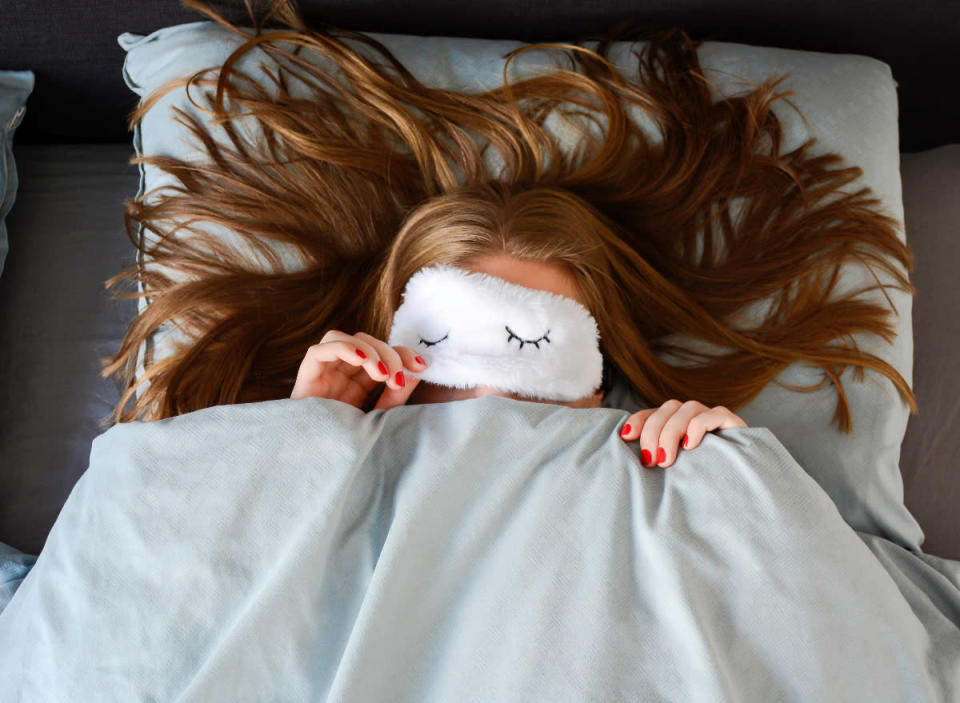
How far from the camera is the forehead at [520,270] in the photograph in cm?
110

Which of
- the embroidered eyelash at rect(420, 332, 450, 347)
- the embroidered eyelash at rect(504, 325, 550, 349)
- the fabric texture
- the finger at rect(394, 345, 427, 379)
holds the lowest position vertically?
the fabric texture

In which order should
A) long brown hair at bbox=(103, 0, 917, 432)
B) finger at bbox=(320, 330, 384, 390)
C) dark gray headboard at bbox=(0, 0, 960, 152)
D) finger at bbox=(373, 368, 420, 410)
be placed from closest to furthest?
1. finger at bbox=(320, 330, 384, 390)
2. finger at bbox=(373, 368, 420, 410)
3. long brown hair at bbox=(103, 0, 917, 432)
4. dark gray headboard at bbox=(0, 0, 960, 152)

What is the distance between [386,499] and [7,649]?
42cm

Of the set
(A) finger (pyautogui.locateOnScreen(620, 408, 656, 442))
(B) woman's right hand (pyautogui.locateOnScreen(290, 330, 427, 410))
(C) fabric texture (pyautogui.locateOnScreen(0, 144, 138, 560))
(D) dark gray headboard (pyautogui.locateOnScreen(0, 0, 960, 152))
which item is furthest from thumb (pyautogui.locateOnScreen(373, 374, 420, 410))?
(D) dark gray headboard (pyautogui.locateOnScreen(0, 0, 960, 152))

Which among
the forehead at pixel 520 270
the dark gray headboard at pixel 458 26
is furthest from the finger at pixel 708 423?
the dark gray headboard at pixel 458 26

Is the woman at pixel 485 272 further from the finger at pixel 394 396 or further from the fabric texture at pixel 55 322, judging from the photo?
the fabric texture at pixel 55 322

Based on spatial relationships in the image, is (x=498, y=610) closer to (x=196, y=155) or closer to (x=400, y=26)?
(x=196, y=155)

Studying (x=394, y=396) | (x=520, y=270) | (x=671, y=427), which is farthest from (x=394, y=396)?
(x=671, y=427)

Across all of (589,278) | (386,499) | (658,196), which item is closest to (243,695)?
(386,499)

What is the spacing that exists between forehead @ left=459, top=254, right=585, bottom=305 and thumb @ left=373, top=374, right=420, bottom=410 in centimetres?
17

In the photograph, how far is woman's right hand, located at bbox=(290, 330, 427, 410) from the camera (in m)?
0.98

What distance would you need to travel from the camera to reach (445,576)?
88 cm

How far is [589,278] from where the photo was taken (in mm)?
1151

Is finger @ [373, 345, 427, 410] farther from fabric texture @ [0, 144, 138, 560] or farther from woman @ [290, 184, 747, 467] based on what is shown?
fabric texture @ [0, 144, 138, 560]
